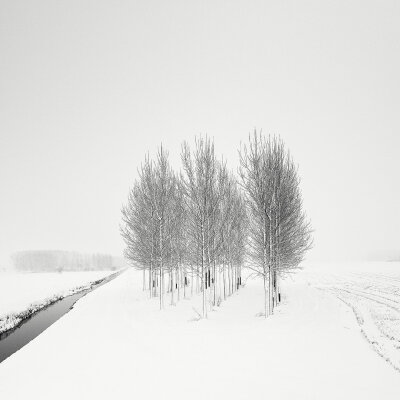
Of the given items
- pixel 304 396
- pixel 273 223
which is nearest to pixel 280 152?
pixel 273 223

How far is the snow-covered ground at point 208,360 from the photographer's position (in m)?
6.92

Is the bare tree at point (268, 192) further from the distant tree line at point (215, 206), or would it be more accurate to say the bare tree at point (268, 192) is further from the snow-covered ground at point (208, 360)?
the snow-covered ground at point (208, 360)

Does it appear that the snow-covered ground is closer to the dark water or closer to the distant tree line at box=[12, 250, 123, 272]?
the dark water

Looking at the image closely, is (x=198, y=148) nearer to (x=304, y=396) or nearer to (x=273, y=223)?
(x=273, y=223)

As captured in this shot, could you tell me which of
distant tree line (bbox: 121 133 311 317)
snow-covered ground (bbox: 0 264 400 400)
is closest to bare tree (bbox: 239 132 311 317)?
distant tree line (bbox: 121 133 311 317)

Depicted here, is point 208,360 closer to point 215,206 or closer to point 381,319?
point 215,206

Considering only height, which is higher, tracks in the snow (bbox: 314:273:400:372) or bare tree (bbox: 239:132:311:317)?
bare tree (bbox: 239:132:311:317)

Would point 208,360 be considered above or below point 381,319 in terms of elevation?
above

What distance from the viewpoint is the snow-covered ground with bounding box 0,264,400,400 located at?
272 inches

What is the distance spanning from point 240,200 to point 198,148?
1143 centimetres

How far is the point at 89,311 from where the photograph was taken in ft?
61.5

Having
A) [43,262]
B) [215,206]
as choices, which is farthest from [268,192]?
[43,262]

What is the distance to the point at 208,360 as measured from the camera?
881 centimetres

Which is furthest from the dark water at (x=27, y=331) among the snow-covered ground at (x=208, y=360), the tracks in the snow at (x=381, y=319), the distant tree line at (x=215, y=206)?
the tracks in the snow at (x=381, y=319)
